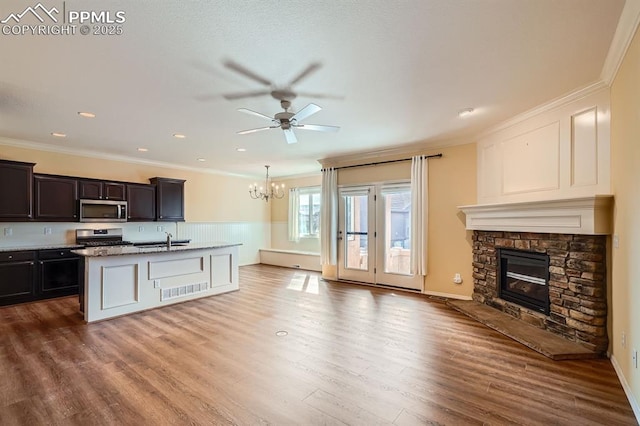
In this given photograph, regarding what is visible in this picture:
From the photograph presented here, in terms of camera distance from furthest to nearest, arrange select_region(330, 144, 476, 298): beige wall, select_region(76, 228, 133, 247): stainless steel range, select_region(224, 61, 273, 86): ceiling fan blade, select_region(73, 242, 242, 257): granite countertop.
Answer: select_region(76, 228, 133, 247): stainless steel range < select_region(330, 144, 476, 298): beige wall < select_region(73, 242, 242, 257): granite countertop < select_region(224, 61, 273, 86): ceiling fan blade

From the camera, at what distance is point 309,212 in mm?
8789

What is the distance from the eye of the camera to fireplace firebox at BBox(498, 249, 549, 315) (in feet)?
12.1

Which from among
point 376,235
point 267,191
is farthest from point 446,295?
point 267,191

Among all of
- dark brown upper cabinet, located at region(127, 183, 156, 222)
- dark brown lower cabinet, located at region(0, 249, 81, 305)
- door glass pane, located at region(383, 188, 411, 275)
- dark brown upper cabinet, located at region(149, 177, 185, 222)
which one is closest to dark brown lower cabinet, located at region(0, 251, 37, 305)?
dark brown lower cabinet, located at region(0, 249, 81, 305)

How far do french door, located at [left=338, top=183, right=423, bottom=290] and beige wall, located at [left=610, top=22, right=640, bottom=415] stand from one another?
302 cm

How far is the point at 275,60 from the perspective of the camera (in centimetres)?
259

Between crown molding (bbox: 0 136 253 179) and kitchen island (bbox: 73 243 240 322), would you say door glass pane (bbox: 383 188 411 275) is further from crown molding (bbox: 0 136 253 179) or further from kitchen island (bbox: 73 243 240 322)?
crown molding (bbox: 0 136 253 179)

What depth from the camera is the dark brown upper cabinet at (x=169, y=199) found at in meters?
6.65

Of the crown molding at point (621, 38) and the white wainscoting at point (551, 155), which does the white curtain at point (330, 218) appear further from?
the crown molding at point (621, 38)

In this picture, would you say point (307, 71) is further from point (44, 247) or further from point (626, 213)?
point (44, 247)

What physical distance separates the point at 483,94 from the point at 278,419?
12.0ft

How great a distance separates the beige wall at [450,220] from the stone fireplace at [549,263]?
1.02 ft

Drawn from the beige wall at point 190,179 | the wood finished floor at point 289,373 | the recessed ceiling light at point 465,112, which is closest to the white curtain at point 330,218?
the wood finished floor at point 289,373

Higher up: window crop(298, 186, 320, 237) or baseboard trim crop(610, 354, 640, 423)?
window crop(298, 186, 320, 237)
